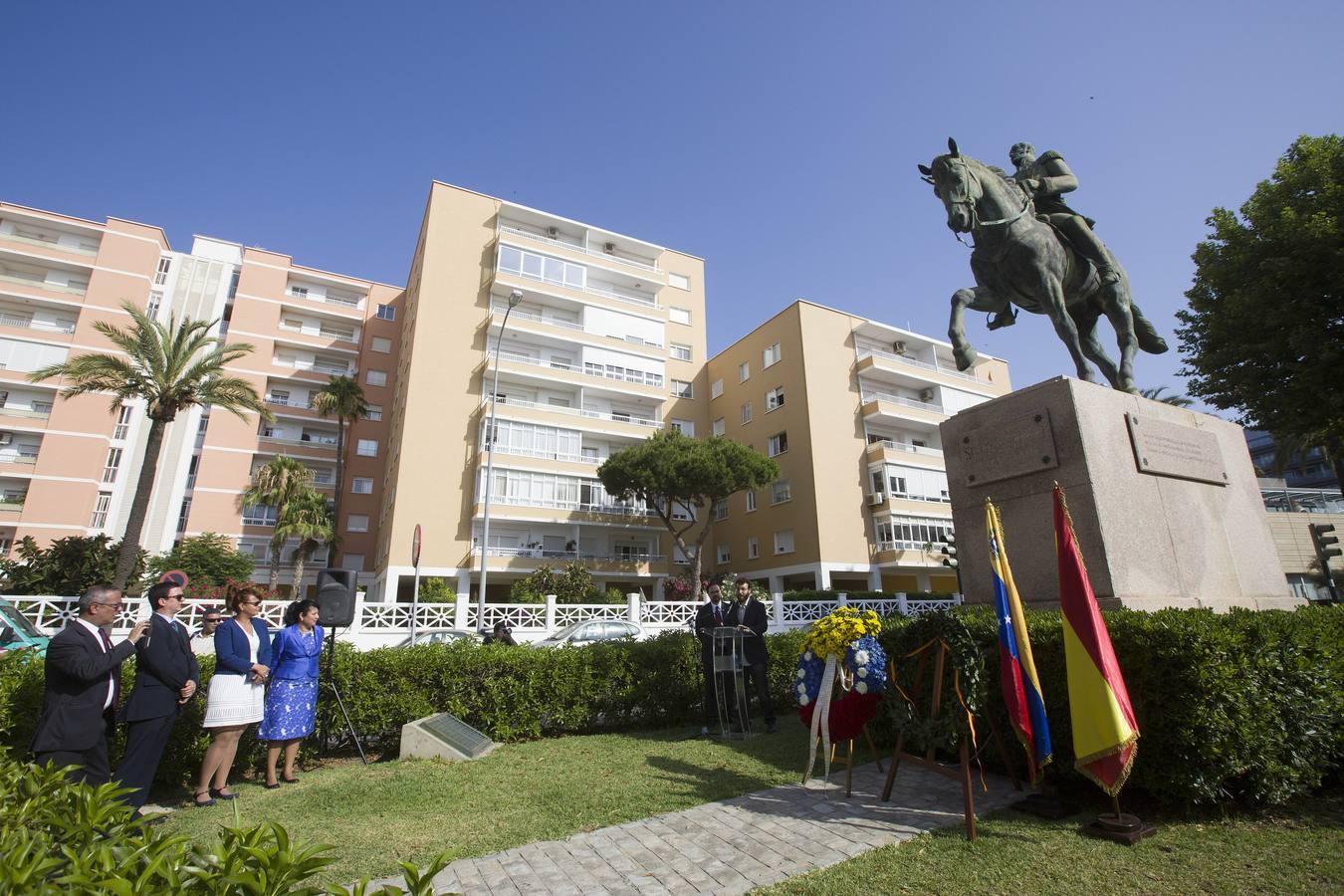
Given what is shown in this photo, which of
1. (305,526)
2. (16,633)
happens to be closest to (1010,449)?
(16,633)

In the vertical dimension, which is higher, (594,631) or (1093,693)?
(594,631)

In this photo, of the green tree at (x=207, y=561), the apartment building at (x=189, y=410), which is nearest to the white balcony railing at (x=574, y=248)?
the apartment building at (x=189, y=410)

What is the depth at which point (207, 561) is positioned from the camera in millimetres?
31938

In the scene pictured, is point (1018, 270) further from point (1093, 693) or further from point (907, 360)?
point (907, 360)

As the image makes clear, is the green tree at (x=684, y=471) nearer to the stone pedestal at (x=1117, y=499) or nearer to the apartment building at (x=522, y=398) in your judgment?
the apartment building at (x=522, y=398)

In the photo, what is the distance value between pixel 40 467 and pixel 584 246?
32.0 metres

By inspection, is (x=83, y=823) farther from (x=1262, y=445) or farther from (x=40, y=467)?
(x=1262, y=445)

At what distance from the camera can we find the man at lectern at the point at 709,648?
8.60 meters

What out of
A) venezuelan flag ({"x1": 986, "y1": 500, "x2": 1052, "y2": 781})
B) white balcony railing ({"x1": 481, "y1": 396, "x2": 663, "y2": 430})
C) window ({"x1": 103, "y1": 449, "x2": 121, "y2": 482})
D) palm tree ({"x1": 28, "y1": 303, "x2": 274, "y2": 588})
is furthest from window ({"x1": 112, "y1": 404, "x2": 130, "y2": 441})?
venezuelan flag ({"x1": 986, "y1": 500, "x2": 1052, "y2": 781})

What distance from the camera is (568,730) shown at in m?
8.58

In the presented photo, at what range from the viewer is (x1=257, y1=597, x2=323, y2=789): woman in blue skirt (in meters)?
6.51

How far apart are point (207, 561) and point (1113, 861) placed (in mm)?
37986

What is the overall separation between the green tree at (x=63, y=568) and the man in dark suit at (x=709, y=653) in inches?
827

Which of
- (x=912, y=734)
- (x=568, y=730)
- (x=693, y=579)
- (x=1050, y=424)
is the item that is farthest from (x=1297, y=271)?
(x=693, y=579)
